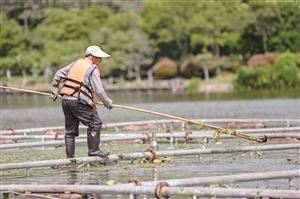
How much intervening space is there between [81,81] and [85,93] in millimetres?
229

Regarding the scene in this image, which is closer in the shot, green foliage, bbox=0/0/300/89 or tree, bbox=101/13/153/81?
green foliage, bbox=0/0/300/89

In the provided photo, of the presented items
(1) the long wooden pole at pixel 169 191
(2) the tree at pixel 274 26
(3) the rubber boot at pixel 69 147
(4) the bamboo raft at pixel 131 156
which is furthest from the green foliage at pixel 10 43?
(1) the long wooden pole at pixel 169 191

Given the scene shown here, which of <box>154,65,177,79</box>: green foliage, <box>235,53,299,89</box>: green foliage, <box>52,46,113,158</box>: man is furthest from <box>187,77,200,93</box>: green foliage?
<box>52,46,113,158</box>: man

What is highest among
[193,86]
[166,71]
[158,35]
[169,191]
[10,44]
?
[158,35]

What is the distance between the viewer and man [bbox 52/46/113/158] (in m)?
12.6

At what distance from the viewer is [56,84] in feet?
42.4

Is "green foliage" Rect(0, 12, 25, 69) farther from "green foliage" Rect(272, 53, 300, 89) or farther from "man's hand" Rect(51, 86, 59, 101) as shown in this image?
"man's hand" Rect(51, 86, 59, 101)

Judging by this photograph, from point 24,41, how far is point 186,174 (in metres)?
76.5

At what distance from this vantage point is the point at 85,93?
41.8ft

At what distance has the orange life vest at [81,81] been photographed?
12617mm

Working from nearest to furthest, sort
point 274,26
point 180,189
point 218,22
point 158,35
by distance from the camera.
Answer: point 180,189, point 274,26, point 218,22, point 158,35

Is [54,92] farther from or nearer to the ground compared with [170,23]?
nearer to the ground

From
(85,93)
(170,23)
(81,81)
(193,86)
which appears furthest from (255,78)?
(81,81)

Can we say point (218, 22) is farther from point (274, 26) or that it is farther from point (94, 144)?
point (94, 144)
